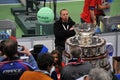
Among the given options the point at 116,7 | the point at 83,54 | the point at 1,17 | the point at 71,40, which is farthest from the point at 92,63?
the point at 116,7

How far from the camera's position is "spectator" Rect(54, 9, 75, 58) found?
6.71 metres

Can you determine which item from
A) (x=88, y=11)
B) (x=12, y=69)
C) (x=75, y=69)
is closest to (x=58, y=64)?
(x=75, y=69)

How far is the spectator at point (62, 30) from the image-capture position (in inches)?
264

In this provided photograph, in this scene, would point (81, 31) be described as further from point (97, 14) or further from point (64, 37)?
point (97, 14)

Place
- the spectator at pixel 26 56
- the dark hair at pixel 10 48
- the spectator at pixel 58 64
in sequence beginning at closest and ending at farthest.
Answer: the dark hair at pixel 10 48, the spectator at pixel 26 56, the spectator at pixel 58 64

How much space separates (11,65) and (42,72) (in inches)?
18.7

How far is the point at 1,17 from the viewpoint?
11.0 m

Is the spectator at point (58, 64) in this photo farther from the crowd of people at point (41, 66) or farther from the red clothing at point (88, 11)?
the red clothing at point (88, 11)

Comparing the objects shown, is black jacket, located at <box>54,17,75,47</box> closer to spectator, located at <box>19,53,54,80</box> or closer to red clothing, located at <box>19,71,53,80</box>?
spectator, located at <box>19,53,54,80</box>

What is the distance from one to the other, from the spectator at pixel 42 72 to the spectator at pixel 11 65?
236 millimetres

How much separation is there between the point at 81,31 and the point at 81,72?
4.24 ft

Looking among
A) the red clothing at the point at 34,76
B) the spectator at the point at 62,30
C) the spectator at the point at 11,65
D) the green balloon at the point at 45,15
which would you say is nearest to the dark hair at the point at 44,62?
the red clothing at the point at 34,76

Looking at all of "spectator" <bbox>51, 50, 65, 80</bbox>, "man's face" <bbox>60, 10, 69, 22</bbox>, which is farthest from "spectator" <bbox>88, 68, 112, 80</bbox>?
"man's face" <bbox>60, 10, 69, 22</bbox>

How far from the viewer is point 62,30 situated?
6762 mm
